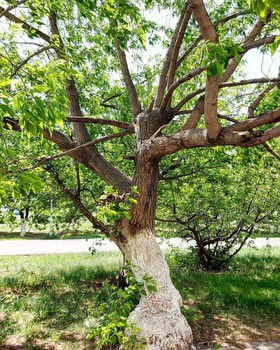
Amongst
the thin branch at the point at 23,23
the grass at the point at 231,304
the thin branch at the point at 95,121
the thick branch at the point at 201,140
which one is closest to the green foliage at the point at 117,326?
the grass at the point at 231,304

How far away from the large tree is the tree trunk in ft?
0.04

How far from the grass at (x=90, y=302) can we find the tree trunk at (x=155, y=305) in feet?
1.14

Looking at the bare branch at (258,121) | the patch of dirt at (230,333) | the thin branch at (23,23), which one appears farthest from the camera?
the patch of dirt at (230,333)

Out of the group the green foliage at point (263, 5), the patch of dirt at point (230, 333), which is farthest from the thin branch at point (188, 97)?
the patch of dirt at point (230, 333)

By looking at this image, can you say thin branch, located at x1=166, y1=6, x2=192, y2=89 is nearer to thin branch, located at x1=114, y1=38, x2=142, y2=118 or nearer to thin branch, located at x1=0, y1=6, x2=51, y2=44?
thin branch, located at x1=114, y1=38, x2=142, y2=118

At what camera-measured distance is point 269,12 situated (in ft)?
12.0

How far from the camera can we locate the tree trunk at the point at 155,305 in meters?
3.39

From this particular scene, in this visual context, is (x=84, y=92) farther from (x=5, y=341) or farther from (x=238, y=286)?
(x=238, y=286)

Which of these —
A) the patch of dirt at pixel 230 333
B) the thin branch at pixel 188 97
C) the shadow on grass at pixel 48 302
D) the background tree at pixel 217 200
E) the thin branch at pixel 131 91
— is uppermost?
the thin branch at pixel 131 91

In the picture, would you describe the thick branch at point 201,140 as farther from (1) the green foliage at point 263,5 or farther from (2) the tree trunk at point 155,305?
(1) the green foliage at point 263,5

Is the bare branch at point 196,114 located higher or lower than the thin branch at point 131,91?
lower

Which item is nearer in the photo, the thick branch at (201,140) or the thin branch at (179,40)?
the thick branch at (201,140)

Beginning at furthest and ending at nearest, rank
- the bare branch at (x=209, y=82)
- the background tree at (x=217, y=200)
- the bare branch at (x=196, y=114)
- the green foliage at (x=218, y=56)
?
the background tree at (x=217, y=200) → the bare branch at (x=196, y=114) → the bare branch at (x=209, y=82) → the green foliage at (x=218, y=56)

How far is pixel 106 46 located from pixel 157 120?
2177mm
